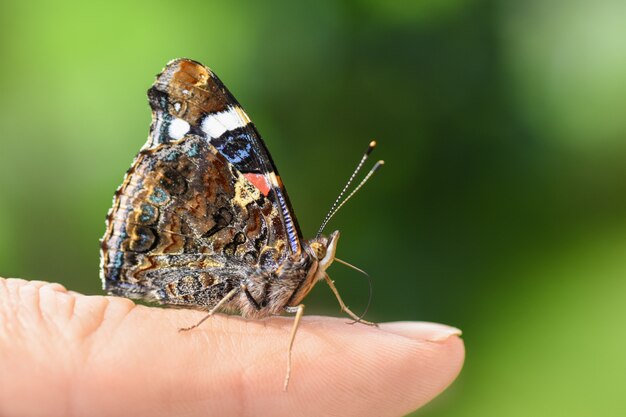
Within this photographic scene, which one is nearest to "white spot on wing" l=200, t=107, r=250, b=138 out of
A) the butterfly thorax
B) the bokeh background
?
the butterfly thorax

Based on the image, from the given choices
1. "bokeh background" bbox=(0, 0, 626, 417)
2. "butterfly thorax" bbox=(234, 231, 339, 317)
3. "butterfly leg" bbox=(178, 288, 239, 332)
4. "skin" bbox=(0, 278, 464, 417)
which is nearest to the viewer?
"skin" bbox=(0, 278, 464, 417)

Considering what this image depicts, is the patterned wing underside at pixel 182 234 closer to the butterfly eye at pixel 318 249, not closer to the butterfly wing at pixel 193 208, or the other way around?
the butterfly wing at pixel 193 208

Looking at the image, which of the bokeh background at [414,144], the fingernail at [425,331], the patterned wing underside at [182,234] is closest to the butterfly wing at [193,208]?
the patterned wing underside at [182,234]

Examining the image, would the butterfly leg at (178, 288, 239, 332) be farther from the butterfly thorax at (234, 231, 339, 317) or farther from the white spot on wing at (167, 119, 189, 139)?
the white spot on wing at (167, 119, 189, 139)

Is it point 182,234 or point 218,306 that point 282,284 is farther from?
point 182,234

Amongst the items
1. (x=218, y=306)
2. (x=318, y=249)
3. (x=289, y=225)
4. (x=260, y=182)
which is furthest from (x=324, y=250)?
(x=218, y=306)

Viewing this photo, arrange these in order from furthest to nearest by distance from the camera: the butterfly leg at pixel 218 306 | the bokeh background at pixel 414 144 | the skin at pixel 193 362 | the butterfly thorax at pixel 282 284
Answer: the bokeh background at pixel 414 144 → the butterfly thorax at pixel 282 284 → the butterfly leg at pixel 218 306 → the skin at pixel 193 362

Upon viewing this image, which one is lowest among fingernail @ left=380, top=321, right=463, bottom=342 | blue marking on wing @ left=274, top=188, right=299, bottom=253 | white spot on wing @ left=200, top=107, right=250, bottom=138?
fingernail @ left=380, top=321, right=463, bottom=342
